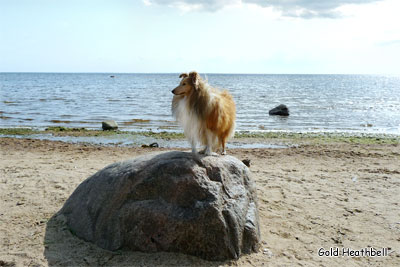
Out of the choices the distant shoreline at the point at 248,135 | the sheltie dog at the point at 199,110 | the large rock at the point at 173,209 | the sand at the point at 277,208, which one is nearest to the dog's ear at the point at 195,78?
the sheltie dog at the point at 199,110

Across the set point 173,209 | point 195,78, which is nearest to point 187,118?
point 195,78

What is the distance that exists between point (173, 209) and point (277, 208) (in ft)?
10.1

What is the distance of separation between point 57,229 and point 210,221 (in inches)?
108

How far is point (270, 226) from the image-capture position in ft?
21.6

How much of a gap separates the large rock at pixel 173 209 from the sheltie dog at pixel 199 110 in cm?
38

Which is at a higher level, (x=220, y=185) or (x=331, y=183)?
(x=220, y=185)

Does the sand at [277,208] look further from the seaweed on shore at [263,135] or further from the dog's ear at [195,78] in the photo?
the seaweed on shore at [263,135]

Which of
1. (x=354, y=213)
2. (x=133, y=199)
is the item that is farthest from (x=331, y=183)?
(x=133, y=199)

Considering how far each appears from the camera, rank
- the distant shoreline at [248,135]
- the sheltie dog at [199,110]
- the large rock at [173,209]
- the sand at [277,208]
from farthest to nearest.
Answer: the distant shoreline at [248,135] < the sheltie dog at [199,110] < the sand at [277,208] < the large rock at [173,209]

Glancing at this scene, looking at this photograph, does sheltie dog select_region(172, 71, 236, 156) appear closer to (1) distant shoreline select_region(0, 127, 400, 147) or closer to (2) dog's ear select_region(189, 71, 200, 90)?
(2) dog's ear select_region(189, 71, 200, 90)

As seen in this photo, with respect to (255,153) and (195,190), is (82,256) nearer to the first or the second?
(195,190)

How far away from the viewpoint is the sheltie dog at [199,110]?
17.9 ft

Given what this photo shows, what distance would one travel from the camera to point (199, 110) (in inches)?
217

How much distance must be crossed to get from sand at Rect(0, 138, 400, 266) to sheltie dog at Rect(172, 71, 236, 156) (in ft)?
6.27
